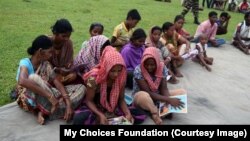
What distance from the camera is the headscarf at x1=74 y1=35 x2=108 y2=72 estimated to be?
16.0 feet

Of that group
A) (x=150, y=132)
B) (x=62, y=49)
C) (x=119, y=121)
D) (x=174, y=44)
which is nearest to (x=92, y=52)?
(x=62, y=49)

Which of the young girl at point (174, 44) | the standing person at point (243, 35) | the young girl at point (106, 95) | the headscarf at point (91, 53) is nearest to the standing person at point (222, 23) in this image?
the standing person at point (243, 35)

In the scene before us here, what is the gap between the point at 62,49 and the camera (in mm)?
4734

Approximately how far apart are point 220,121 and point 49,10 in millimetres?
7321

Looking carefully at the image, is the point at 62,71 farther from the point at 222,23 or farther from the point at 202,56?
the point at 222,23

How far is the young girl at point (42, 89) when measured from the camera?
4043mm

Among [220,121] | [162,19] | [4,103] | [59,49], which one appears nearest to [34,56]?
[59,49]

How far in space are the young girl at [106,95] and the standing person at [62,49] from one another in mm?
547

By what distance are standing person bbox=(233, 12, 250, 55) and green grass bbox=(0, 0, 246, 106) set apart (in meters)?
1.12

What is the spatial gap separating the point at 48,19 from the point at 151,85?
18.4ft

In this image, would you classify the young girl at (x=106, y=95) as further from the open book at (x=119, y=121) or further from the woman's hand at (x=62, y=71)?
the woman's hand at (x=62, y=71)

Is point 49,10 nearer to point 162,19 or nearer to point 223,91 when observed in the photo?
point 162,19

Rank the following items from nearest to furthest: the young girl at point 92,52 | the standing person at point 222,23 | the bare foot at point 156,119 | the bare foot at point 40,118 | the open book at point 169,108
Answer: the bare foot at point 40,118
the bare foot at point 156,119
the open book at point 169,108
the young girl at point 92,52
the standing person at point 222,23

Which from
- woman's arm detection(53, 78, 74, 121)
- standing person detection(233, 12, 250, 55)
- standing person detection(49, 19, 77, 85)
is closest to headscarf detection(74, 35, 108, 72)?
standing person detection(49, 19, 77, 85)
